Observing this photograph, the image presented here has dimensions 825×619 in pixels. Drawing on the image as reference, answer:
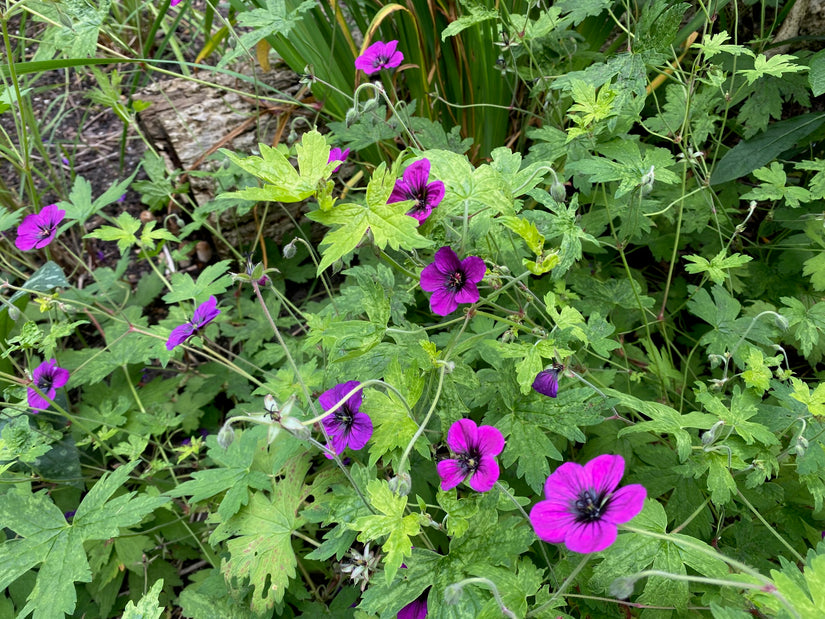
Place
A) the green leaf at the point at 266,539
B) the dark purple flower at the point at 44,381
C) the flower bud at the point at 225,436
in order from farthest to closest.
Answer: the dark purple flower at the point at 44,381
the green leaf at the point at 266,539
the flower bud at the point at 225,436

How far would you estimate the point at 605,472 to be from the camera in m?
0.74

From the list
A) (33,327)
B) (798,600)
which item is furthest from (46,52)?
(798,600)

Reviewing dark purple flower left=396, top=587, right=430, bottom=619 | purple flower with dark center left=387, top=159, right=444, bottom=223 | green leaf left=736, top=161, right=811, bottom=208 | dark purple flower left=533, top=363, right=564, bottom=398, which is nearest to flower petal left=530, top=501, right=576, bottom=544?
dark purple flower left=533, top=363, right=564, bottom=398

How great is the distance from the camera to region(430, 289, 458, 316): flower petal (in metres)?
0.99

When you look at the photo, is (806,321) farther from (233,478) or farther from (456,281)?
(233,478)

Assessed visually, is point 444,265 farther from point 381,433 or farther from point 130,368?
point 130,368

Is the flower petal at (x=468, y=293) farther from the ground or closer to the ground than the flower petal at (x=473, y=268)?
closer to the ground

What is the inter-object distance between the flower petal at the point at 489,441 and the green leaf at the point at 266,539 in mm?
494

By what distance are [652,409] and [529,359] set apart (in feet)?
0.86

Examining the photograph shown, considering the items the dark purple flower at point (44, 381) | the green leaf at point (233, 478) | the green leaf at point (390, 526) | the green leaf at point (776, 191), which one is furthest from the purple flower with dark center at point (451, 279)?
the dark purple flower at point (44, 381)

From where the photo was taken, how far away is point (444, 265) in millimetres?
974

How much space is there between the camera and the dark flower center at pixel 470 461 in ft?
2.91

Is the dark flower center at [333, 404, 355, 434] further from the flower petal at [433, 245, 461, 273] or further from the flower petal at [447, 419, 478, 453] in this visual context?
the flower petal at [433, 245, 461, 273]

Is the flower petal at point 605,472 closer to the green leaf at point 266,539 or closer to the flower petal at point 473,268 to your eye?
the flower petal at point 473,268
